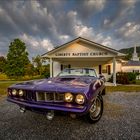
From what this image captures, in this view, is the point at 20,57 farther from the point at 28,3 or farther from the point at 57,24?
the point at 28,3

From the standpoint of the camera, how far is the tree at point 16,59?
2989 cm

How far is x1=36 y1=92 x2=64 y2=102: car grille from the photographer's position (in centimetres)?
299

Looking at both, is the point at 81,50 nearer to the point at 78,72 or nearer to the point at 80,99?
the point at 78,72

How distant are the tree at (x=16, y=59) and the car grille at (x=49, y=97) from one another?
93.0ft

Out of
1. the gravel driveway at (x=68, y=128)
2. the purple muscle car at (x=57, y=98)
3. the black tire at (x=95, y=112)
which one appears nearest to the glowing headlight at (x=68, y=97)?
the purple muscle car at (x=57, y=98)

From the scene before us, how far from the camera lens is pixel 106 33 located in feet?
52.1

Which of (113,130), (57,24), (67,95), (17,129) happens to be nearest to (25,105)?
(17,129)

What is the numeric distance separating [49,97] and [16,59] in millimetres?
29334

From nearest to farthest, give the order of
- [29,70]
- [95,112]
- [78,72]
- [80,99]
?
[80,99], [95,112], [78,72], [29,70]

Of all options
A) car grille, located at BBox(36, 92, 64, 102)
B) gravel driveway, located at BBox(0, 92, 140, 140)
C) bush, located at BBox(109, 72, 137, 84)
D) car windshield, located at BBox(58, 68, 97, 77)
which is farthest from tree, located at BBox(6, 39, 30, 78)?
car grille, located at BBox(36, 92, 64, 102)

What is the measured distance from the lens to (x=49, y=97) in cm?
310

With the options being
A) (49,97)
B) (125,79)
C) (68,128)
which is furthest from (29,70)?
(49,97)

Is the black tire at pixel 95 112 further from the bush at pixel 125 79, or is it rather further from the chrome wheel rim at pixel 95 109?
the bush at pixel 125 79

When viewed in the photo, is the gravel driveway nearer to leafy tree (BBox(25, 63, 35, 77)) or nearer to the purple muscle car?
the purple muscle car
